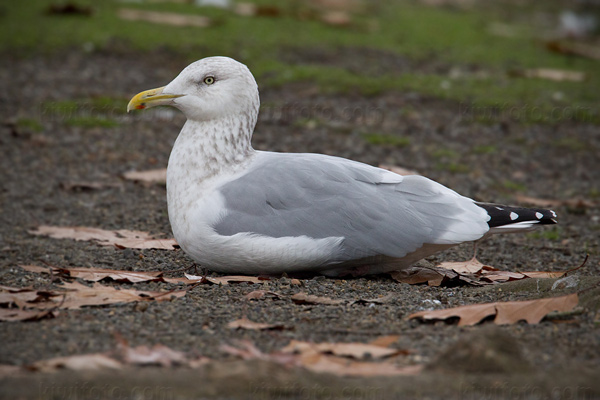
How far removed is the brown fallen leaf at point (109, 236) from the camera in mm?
5266

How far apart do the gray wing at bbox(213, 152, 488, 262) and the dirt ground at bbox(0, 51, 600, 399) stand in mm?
288

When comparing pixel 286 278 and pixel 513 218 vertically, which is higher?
pixel 513 218

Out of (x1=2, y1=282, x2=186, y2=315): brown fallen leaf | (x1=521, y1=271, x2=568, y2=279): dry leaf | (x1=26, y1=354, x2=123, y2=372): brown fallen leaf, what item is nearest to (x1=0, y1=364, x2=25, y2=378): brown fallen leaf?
(x1=26, y1=354, x2=123, y2=372): brown fallen leaf

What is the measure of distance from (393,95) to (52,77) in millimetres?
4390

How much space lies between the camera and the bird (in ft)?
14.6

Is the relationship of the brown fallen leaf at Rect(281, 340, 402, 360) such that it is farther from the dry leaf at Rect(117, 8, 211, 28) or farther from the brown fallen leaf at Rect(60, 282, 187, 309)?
the dry leaf at Rect(117, 8, 211, 28)

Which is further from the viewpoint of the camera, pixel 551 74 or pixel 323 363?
pixel 551 74

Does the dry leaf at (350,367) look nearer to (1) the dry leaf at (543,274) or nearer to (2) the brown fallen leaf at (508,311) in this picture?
(2) the brown fallen leaf at (508,311)

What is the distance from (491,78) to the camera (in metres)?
11.1

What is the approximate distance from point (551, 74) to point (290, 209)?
8107mm

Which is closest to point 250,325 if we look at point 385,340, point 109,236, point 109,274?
point 385,340

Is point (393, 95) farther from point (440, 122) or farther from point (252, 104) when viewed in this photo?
point (252, 104)

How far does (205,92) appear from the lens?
15.9 ft

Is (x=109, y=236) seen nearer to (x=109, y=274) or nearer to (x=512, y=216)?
(x=109, y=274)
